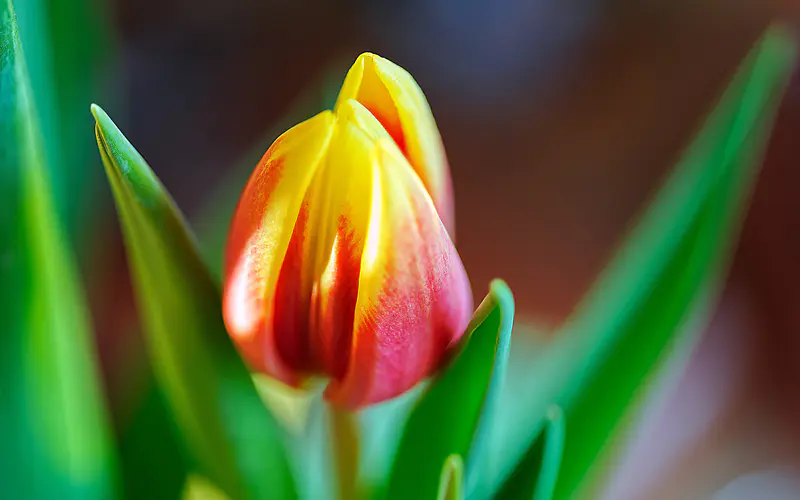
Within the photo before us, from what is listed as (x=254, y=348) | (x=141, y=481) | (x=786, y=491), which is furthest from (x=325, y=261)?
(x=786, y=491)

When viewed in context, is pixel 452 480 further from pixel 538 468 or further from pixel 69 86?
pixel 69 86

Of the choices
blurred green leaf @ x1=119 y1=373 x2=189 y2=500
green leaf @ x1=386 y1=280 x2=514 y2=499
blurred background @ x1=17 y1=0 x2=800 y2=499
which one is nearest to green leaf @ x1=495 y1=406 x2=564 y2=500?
green leaf @ x1=386 y1=280 x2=514 y2=499

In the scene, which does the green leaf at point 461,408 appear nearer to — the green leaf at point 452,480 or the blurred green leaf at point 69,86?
the green leaf at point 452,480

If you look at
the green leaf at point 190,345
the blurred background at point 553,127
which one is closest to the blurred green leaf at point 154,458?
the green leaf at point 190,345

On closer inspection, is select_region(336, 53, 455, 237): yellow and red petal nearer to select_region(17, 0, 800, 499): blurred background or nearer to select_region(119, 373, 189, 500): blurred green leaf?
select_region(119, 373, 189, 500): blurred green leaf

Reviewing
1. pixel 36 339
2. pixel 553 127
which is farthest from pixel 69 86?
pixel 553 127

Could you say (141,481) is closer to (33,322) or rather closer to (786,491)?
(33,322)
